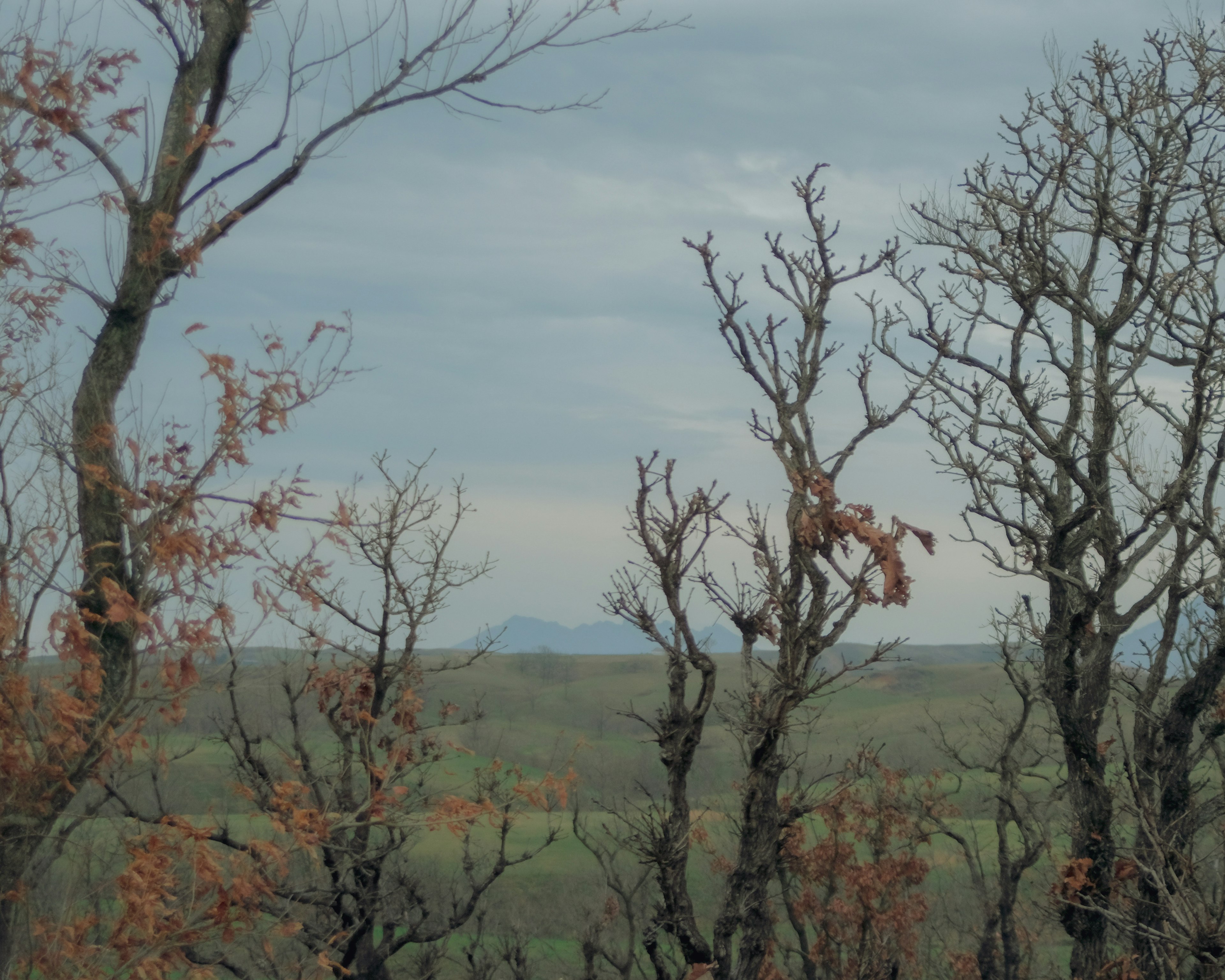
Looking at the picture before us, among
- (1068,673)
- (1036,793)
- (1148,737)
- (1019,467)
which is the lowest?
(1036,793)

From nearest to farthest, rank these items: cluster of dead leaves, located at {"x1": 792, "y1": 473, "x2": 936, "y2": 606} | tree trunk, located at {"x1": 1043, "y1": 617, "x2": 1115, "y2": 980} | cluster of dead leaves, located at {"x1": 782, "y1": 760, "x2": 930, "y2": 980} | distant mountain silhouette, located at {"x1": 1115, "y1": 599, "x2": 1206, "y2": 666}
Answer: cluster of dead leaves, located at {"x1": 792, "y1": 473, "x2": 936, "y2": 606} → tree trunk, located at {"x1": 1043, "y1": 617, "x2": 1115, "y2": 980} → distant mountain silhouette, located at {"x1": 1115, "y1": 599, "x2": 1206, "y2": 666} → cluster of dead leaves, located at {"x1": 782, "y1": 760, "x2": 930, "y2": 980}

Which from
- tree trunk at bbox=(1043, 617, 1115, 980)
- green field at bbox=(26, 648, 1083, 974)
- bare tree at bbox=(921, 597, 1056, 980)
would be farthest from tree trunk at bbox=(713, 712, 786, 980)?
bare tree at bbox=(921, 597, 1056, 980)

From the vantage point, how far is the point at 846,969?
720 inches

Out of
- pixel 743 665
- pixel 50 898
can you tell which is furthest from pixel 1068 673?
pixel 50 898

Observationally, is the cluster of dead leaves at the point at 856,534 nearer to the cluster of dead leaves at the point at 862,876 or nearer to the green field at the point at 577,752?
the green field at the point at 577,752

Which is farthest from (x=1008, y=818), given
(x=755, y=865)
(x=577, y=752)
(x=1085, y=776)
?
(x=755, y=865)

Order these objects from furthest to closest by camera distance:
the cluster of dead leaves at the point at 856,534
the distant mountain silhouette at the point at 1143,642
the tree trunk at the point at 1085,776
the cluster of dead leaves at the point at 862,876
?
the cluster of dead leaves at the point at 862,876 → the distant mountain silhouette at the point at 1143,642 → the tree trunk at the point at 1085,776 → the cluster of dead leaves at the point at 856,534

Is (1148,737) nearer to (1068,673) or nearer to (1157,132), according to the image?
(1068,673)

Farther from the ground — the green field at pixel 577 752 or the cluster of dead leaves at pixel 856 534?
the cluster of dead leaves at pixel 856 534

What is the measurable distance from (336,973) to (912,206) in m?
13.8

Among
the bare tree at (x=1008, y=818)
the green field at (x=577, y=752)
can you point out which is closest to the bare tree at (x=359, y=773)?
the green field at (x=577, y=752)

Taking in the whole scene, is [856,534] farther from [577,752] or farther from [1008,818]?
[1008,818]

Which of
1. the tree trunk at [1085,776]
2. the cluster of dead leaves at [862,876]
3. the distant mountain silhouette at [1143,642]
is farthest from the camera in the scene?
the cluster of dead leaves at [862,876]

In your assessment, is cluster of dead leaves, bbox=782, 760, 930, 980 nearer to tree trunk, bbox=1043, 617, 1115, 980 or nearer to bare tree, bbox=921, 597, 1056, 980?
bare tree, bbox=921, 597, 1056, 980
